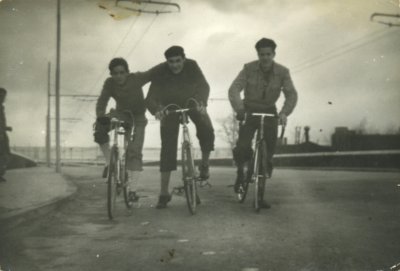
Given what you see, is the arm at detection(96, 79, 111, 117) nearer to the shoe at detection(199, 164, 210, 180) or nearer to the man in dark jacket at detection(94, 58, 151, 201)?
the man in dark jacket at detection(94, 58, 151, 201)

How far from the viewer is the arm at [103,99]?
570cm

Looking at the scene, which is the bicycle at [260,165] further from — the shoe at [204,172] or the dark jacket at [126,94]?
the dark jacket at [126,94]

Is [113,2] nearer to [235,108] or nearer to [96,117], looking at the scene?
[96,117]

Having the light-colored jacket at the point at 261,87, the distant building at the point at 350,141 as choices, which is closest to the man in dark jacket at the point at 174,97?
the light-colored jacket at the point at 261,87

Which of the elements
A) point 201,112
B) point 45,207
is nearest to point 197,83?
point 201,112

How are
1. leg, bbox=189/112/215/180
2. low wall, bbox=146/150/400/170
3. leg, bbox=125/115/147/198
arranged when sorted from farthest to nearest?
low wall, bbox=146/150/400/170 → leg, bbox=189/112/215/180 → leg, bbox=125/115/147/198

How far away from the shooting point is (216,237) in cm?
433

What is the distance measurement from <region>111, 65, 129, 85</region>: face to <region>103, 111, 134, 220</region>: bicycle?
0.41 m

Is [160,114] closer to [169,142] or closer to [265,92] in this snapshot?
[169,142]

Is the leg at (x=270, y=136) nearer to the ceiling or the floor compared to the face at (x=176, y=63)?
nearer to the floor

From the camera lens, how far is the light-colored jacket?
19.2 ft

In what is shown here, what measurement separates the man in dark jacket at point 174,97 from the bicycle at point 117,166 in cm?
39

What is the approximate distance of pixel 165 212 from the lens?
5758 mm

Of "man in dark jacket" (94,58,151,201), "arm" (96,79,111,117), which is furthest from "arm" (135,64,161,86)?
"arm" (96,79,111,117)
